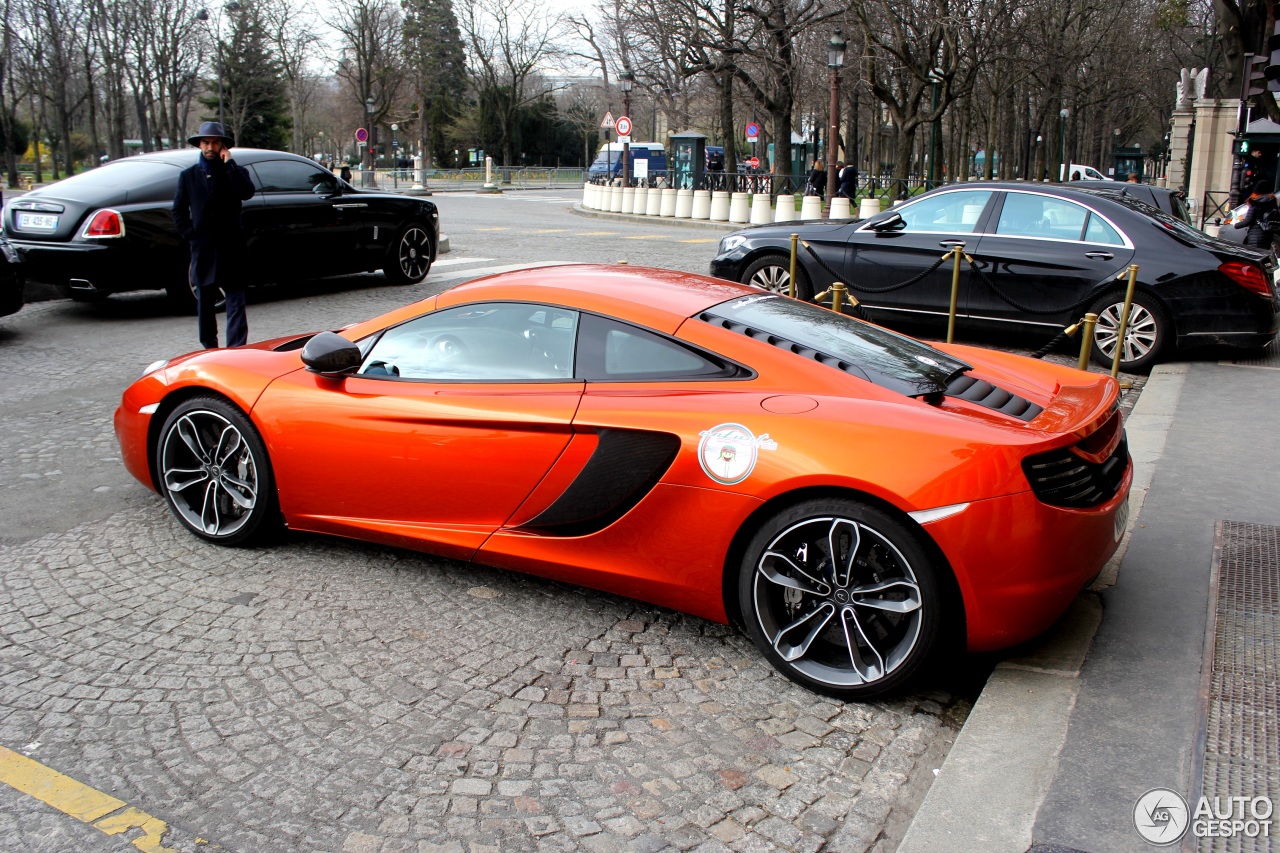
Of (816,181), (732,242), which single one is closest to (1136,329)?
(732,242)

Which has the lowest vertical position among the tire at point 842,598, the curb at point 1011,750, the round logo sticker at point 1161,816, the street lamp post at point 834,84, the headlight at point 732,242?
the curb at point 1011,750

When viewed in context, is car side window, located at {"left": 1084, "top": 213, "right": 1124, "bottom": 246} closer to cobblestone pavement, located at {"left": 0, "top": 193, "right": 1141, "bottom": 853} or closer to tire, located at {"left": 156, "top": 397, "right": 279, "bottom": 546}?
cobblestone pavement, located at {"left": 0, "top": 193, "right": 1141, "bottom": 853}

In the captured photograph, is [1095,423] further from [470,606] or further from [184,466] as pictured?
[184,466]

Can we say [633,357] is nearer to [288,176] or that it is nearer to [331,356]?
[331,356]

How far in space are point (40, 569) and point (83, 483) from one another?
4.09 ft

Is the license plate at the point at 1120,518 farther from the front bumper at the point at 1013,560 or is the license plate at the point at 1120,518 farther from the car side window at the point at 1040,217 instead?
the car side window at the point at 1040,217

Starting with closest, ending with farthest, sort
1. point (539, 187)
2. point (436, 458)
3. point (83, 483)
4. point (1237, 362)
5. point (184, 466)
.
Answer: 1. point (436, 458)
2. point (184, 466)
3. point (83, 483)
4. point (1237, 362)
5. point (539, 187)

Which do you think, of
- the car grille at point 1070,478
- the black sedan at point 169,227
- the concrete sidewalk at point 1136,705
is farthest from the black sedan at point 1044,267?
the car grille at point 1070,478

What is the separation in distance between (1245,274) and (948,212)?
2.53m

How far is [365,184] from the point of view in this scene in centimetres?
5178

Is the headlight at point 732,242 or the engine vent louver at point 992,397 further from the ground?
the headlight at point 732,242

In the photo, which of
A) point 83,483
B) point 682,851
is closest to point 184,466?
point 83,483

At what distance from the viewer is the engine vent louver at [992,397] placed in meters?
3.79

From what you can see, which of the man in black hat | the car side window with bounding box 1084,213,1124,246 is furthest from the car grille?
the man in black hat
